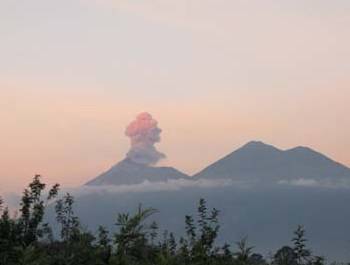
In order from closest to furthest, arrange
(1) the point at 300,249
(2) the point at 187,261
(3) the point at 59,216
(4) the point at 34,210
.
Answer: (2) the point at 187,261 < (4) the point at 34,210 < (1) the point at 300,249 < (3) the point at 59,216

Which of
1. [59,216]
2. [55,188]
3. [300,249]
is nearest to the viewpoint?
[300,249]

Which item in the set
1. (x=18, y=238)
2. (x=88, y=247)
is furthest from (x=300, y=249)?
(x=88, y=247)

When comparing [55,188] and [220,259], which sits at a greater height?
[55,188]

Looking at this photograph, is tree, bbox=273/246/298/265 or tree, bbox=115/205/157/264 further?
tree, bbox=273/246/298/265

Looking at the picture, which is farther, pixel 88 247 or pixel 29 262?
pixel 88 247

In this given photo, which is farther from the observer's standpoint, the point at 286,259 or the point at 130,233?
the point at 286,259

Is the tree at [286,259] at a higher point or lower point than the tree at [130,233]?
lower

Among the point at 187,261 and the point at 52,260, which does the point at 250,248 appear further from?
the point at 52,260

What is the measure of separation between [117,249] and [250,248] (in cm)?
604

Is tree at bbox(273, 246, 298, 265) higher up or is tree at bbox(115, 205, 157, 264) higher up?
tree at bbox(115, 205, 157, 264)

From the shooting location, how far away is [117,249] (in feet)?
57.3

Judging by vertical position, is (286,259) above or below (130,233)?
below

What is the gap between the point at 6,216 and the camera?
109 ft

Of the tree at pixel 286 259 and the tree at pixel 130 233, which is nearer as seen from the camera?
the tree at pixel 130 233
